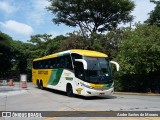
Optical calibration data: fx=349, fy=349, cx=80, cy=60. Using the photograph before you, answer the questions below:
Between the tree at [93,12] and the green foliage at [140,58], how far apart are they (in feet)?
56.7

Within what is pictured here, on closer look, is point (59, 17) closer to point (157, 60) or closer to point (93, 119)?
point (157, 60)

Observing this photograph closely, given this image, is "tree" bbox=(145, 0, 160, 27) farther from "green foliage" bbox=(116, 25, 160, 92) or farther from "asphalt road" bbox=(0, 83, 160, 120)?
"asphalt road" bbox=(0, 83, 160, 120)

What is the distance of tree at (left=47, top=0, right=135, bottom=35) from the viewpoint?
48344 millimetres

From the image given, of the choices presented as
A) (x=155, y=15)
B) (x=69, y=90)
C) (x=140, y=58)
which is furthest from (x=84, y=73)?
(x=155, y=15)

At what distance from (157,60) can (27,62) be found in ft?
108

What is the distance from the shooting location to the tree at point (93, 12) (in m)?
48.3

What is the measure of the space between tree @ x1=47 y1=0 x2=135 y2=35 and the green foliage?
17.3 m

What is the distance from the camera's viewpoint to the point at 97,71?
72.0 ft

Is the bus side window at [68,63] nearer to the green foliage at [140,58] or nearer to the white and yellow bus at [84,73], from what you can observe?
the white and yellow bus at [84,73]

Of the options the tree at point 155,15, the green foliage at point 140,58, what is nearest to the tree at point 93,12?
the tree at point 155,15

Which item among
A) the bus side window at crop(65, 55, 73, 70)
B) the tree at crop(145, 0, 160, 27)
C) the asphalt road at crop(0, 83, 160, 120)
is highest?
the tree at crop(145, 0, 160, 27)

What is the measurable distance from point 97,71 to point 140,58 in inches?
280

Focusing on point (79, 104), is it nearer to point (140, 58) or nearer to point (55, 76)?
point (55, 76)

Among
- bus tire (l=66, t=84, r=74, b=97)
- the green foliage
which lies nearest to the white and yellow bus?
bus tire (l=66, t=84, r=74, b=97)
